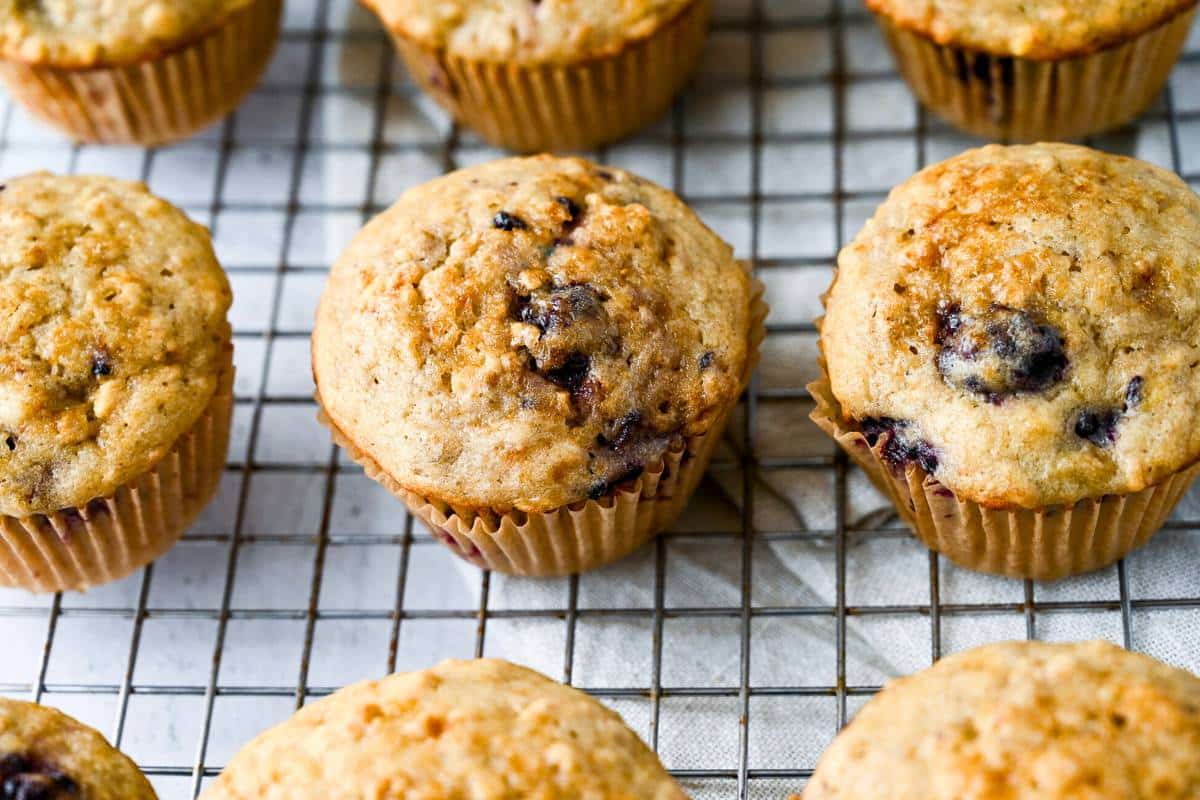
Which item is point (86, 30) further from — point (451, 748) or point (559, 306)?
point (451, 748)

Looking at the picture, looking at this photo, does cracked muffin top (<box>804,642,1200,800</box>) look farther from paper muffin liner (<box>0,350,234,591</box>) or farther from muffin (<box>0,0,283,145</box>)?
muffin (<box>0,0,283,145</box>)

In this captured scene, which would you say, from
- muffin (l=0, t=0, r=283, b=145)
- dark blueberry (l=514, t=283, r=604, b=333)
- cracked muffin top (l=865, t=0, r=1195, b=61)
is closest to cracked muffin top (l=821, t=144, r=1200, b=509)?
cracked muffin top (l=865, t=0, r=1195, b=61)

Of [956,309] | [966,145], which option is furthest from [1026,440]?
[966,145]

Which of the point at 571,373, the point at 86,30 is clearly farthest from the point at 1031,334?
the point at 86,30

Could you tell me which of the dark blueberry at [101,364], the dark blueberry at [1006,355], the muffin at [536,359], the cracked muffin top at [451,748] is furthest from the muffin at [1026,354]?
the dark blueberry at [101,364]

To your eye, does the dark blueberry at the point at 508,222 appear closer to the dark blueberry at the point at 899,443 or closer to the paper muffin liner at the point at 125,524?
the paper muffin liner at the point at 125,524

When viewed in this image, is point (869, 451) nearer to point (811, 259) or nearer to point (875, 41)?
point (811, 259)
